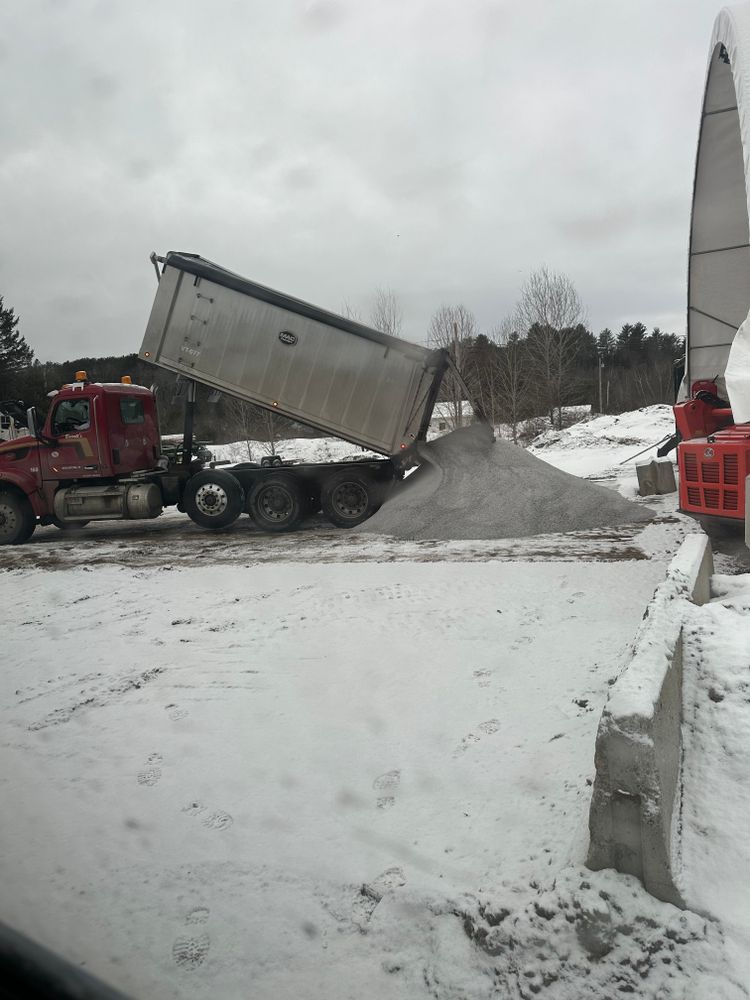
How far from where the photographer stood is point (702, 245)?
11219 mm

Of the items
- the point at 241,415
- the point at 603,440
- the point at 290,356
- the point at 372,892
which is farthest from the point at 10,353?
the point at 603,440

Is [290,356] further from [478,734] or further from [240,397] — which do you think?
[478,734]

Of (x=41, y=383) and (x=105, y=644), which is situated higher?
(x=41, y=383)

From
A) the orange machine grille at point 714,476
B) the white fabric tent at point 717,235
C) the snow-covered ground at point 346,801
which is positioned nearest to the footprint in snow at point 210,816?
the snow-covered ground at point 346,801

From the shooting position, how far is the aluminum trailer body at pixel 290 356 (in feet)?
33.2

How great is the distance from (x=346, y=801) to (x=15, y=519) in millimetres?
9899

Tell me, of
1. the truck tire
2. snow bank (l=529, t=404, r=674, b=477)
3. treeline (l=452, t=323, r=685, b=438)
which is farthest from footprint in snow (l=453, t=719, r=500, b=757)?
treeline (l=452, t=323, r=685, b=438)

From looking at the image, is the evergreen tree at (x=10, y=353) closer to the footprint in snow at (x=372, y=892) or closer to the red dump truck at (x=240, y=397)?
the footprint in snow at (x=372, y=892)

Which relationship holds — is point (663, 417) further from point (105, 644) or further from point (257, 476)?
point (105, 644)

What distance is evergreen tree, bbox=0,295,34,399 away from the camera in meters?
4.66

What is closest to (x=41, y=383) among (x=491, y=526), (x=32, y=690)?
(x=32, y=690)

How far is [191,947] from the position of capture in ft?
7.36

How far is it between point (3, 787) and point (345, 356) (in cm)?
789

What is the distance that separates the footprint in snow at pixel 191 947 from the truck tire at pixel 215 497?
29.6ft
